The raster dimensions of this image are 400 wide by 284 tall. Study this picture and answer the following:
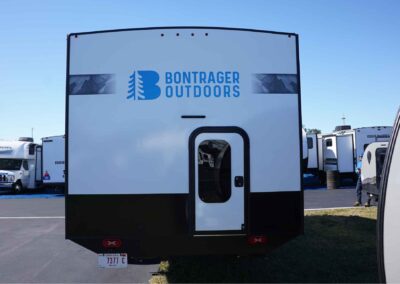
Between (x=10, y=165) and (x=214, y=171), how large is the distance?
21.9 metres

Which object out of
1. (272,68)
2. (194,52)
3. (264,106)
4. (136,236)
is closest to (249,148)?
(264,106)

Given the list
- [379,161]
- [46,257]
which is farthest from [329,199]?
[46,257]

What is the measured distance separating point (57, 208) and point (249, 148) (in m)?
13.3

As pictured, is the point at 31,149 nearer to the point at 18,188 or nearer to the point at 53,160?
the point at 18,188

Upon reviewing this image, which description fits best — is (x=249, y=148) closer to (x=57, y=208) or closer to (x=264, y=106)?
(x=264, y=106)

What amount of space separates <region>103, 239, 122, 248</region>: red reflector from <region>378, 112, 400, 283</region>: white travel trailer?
317 cm

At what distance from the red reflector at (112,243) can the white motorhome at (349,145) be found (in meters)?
18.8

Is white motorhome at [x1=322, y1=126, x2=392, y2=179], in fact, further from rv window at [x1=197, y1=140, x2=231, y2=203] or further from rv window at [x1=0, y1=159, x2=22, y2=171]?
rv window at [x1=0, y1=159, x2=22, y2=171]

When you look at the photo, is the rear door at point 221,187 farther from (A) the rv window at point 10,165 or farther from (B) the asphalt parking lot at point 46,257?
(A) the rv window at point 10,165

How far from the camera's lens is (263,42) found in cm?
496

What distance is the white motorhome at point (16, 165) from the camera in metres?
23.6

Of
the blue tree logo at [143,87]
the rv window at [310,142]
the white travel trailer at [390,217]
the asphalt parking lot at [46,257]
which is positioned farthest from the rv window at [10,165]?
the white travel trailer at [390,217]

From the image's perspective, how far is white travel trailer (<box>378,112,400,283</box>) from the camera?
7.37ft

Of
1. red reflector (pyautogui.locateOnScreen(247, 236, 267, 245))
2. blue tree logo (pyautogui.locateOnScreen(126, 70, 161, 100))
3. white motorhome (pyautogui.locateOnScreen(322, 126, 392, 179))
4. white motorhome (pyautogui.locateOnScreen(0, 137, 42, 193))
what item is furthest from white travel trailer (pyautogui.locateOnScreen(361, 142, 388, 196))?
white motorhome (pyautogui.locateOnScreen(0, 137, 42, 193))
